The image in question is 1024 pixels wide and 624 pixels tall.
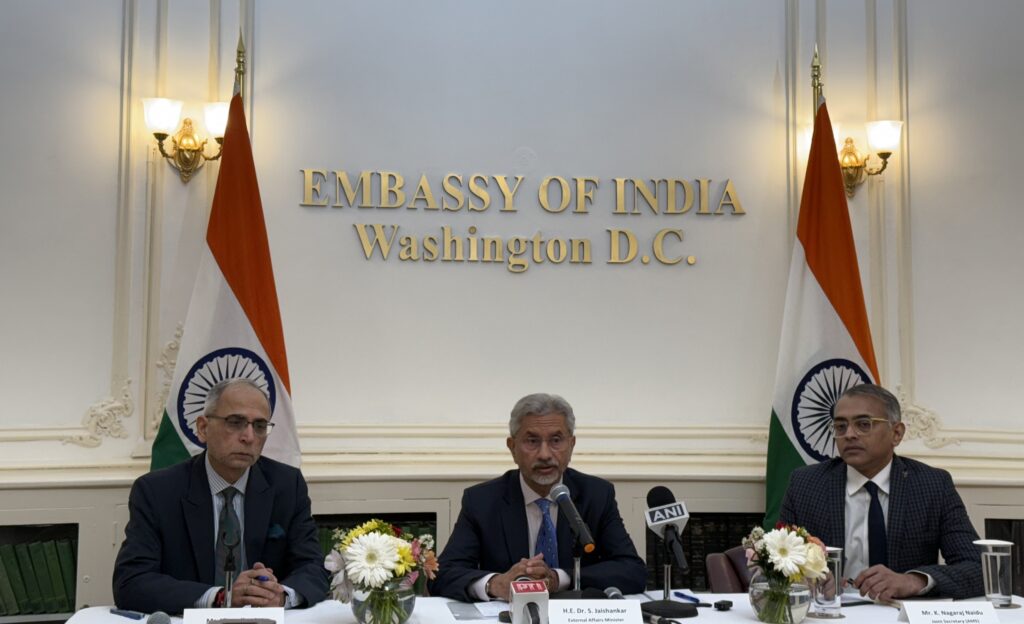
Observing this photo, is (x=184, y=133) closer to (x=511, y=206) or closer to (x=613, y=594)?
(x=511, y=206)

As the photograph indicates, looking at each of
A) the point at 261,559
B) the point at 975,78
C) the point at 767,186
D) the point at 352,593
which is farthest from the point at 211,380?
the point at 975,78

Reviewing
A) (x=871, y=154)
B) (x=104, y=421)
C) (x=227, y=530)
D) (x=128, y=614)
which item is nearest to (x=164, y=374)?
(x=104, y=421)

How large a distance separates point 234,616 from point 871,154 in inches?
152

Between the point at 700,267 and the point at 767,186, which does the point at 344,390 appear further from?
the point at 767,186

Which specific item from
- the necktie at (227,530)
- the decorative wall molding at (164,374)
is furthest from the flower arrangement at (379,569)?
the decorative wall molding at (164,374)

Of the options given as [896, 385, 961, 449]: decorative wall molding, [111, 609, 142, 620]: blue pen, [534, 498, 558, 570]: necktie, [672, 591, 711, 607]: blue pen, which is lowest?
[672, 591, 711, 607]: blue pen

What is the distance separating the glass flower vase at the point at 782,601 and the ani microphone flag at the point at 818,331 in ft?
6.86

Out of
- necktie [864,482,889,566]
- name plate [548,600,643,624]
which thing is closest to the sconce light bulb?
necktie [864,482,889,566]

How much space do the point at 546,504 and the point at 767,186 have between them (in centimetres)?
245

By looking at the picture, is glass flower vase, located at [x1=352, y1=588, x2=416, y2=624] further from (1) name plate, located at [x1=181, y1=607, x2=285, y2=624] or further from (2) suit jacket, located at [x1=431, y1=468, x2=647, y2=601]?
(2) suit jacket, located at [x1=431, y1=468, x2=647, y2=601]

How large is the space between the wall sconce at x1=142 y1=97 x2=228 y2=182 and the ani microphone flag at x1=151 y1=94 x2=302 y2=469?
154mm

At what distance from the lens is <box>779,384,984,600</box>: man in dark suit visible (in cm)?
359

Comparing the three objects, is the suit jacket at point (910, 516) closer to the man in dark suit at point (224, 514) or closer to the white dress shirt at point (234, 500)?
the man in dark suit at point (224, 514)

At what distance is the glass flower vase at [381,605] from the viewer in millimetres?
2752
